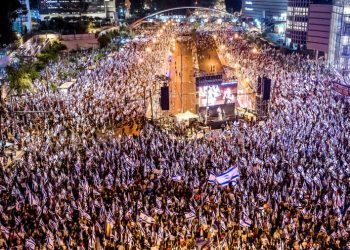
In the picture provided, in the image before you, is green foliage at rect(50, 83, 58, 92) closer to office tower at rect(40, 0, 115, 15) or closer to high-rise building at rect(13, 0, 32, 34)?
high-rise building at rect(13, 0, 32, 34)

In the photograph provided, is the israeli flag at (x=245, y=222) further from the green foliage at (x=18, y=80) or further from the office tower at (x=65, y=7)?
the office tower at (x=65, y=7)

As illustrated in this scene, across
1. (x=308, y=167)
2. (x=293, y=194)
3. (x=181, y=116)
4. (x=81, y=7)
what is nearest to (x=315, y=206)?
(x=293, y=194)

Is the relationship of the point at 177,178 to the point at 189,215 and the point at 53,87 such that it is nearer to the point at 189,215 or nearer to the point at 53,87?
the point at 189,215

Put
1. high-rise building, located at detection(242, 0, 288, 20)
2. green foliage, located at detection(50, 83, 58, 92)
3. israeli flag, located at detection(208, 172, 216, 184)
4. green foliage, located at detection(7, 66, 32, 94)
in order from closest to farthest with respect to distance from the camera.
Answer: israeli flag, located at detection(208, 172, 216, 184)
green foliage, located at detection(50, 83, 58, 92)
green foliage, located at detection(7, 66, 32, 94)
high-rise building, located at detection(242, 0, 288, 20)

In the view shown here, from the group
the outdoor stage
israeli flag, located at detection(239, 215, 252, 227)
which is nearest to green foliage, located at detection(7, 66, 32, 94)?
the outdoor stage

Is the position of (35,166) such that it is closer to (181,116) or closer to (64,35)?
(181,116)

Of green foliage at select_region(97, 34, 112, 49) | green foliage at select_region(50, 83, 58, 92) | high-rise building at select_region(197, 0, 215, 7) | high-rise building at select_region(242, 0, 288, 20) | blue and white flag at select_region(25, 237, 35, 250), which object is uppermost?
high-rise building at select_region(197, 0, 215, 7)
